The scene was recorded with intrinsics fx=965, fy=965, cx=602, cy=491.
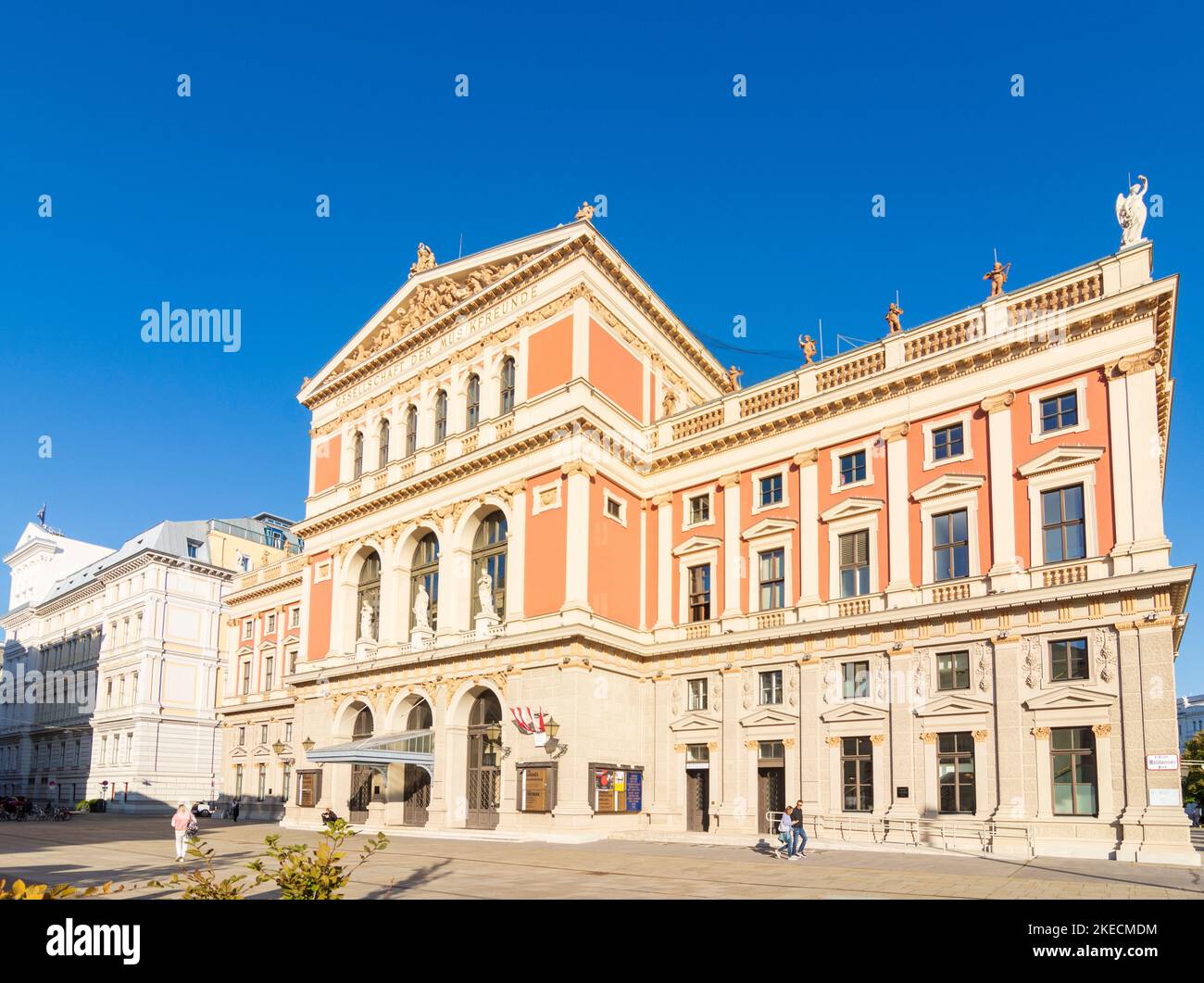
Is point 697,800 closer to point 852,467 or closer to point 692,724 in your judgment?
point 692,724

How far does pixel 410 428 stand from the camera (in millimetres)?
46219

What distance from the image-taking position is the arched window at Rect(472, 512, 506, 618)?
39.9 metres

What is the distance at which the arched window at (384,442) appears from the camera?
156 ft

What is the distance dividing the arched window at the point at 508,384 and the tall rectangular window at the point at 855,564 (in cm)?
1540

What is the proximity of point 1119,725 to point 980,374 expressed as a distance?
38.0 feet

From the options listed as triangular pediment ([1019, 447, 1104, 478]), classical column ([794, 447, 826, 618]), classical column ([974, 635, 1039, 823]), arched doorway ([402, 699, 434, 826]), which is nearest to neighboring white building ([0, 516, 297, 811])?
arched doorway ([402, 699, 434, 826])

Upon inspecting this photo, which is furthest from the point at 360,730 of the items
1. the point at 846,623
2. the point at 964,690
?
the point at 964,690

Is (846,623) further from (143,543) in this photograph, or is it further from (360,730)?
(143,543)

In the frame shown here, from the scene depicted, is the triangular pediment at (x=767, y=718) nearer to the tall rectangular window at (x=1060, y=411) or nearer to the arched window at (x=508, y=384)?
the tall rectangular window at (x=1060, y=411)

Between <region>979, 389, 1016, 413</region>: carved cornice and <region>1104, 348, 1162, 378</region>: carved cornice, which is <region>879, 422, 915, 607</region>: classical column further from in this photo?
<region>1104, 348, 1162, 378</region>: carved cornice

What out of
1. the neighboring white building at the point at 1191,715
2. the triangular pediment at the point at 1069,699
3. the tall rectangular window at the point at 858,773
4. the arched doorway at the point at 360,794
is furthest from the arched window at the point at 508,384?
the neighboring white building at the point at 1191,715

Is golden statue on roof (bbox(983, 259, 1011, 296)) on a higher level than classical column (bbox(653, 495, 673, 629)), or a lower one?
higher

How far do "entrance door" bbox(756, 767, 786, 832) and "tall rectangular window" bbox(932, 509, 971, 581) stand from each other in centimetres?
873

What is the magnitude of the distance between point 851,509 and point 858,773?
8884 mm
